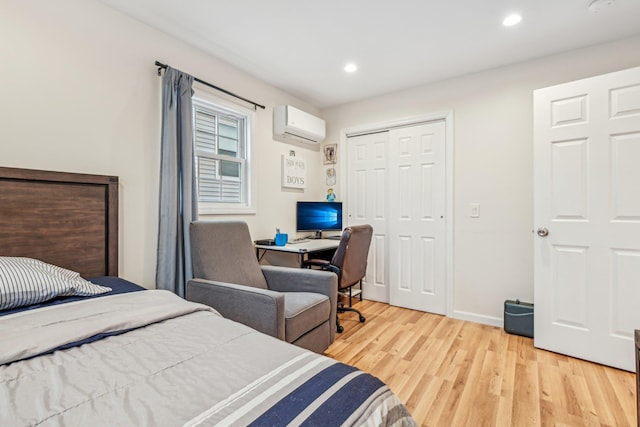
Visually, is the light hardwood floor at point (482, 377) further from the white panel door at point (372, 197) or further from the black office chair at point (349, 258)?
the white panel door at point (372, 197)

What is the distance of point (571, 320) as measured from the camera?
7.30ft

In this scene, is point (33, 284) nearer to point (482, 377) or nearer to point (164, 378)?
point (164, 378)

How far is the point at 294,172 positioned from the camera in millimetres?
3523

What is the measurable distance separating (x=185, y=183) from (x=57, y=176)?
2.46ft

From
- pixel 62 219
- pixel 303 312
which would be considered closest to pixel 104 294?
pixel 62 219

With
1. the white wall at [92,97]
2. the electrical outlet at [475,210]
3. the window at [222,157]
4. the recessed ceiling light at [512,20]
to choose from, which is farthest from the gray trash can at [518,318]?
the white wall at [92,97]

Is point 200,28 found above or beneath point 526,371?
above

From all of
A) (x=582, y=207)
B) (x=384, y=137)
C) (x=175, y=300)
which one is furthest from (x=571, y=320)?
(x=175, y=300)

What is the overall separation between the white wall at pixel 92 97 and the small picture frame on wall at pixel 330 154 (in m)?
1.74

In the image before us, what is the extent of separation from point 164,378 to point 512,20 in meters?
2.87

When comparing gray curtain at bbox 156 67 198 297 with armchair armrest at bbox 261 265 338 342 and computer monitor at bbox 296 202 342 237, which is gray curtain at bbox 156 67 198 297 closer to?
armchair armrest at bbox 261 265 338 342

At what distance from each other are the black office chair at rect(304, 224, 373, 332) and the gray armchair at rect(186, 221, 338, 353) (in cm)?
42

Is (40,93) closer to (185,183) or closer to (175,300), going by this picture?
(185,183)

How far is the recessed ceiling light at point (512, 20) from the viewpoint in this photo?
207 cm
